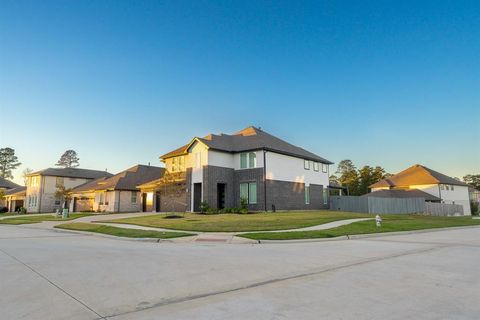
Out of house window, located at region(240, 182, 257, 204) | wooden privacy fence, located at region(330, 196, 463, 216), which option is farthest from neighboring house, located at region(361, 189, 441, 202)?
house window, located at region(240, 182, 257, 204)

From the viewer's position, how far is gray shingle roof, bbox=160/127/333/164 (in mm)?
30016

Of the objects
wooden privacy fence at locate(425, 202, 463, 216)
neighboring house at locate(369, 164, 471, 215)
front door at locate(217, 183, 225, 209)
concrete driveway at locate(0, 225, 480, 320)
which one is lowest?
concrete driveway at locate(0, 225, 480, 320)

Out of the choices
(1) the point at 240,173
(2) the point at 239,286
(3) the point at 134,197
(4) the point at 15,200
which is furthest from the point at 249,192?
(4) the point at 15,200

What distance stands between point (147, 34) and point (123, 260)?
53.1 feet

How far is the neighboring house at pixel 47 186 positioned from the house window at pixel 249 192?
32563 millimetres

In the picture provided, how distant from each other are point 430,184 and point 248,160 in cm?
3514

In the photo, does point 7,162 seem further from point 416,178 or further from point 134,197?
point 416,178

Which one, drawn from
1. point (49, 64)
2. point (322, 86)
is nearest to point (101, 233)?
point (49, 64)

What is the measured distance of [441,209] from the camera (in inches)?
1630

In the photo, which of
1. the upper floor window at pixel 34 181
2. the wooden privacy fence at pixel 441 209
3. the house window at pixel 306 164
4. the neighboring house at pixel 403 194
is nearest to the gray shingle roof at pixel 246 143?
the house window at pixel 306 164

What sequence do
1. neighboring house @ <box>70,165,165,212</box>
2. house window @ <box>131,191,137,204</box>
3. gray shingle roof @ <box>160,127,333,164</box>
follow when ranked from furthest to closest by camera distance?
house window @ <box>131,191,137,204</box>, neighboring house @ <box>70,165,165,212</box>, gray shingle roof @ <box>160,127,333,164</box>

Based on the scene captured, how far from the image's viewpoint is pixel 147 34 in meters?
20.8

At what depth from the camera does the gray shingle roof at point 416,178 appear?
168ft

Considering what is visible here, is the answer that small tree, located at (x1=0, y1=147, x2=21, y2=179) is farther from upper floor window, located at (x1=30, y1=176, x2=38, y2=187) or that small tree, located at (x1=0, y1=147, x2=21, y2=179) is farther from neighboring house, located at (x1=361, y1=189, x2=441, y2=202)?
neighboring house, located at (x1=361, y1=189, x2=441, y2=202)
